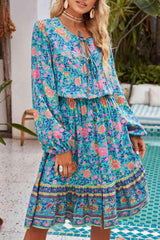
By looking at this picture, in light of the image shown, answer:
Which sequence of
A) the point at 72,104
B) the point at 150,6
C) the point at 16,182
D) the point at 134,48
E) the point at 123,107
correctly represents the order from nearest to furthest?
the point at 72,104 < the point at 123,107 < the point at 16,182 < the point at 150,6 < the point at 134,48

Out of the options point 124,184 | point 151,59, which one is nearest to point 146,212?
point 124,184

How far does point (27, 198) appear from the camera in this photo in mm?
3648

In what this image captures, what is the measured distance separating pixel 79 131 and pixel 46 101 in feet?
0.67

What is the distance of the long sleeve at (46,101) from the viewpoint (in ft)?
5.48

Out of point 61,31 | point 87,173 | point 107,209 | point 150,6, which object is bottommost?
point 107,209

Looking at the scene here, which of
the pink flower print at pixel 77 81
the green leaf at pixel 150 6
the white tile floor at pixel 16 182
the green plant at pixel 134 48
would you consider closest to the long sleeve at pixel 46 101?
the pink flower print at pixel 77 81

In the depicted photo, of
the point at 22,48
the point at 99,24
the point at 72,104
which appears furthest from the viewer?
the point at 22,48

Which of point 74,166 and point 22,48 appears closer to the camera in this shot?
point 74,166

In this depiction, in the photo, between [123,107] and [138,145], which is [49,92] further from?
[138,145]

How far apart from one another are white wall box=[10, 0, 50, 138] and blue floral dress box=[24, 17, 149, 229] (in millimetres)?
3886

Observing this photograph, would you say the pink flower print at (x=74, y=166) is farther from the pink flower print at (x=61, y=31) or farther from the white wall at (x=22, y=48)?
the white wall at (x=22, y=48)

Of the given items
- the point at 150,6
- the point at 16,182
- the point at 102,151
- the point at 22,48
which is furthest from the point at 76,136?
the point at 150,6

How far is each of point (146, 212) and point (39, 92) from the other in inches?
86.7

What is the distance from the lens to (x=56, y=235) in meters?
2.89
